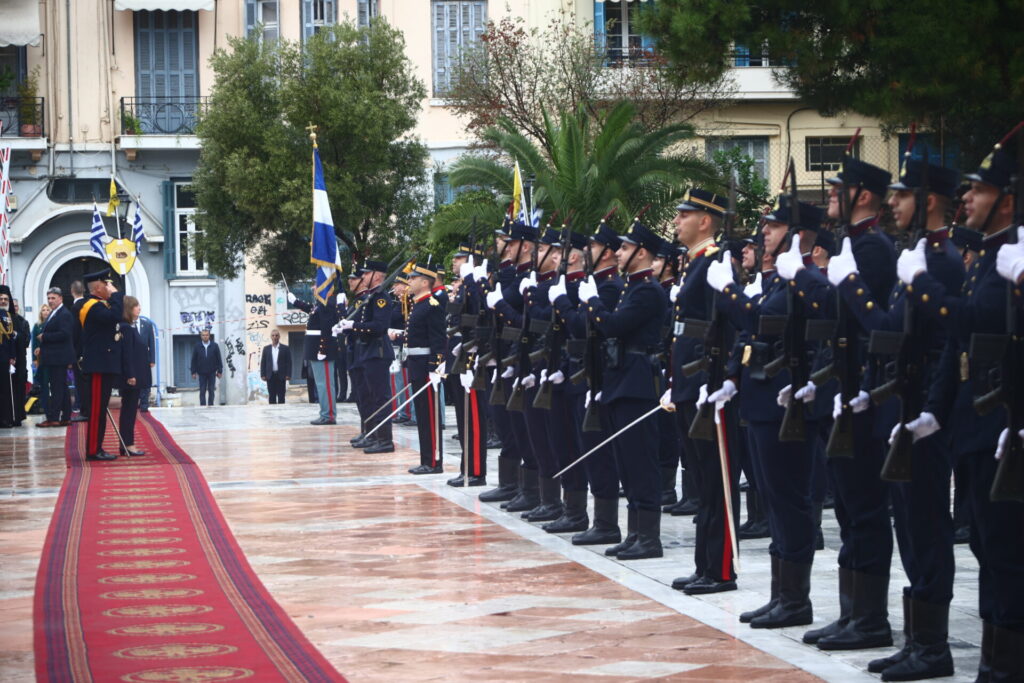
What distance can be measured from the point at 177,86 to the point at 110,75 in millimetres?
1321

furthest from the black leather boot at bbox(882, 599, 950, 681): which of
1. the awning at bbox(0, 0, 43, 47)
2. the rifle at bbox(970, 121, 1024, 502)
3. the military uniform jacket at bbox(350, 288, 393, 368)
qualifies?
the awning at bbox(0, 0, 43, 47)

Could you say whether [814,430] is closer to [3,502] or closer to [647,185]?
[3,502]

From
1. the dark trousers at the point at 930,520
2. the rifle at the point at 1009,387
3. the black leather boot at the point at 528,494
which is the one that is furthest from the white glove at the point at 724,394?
the black leather boot at the point at 528,494

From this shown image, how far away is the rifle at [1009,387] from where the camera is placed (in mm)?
5137

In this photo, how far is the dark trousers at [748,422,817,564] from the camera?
679 centimetres

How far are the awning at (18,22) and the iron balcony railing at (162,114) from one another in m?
2.25

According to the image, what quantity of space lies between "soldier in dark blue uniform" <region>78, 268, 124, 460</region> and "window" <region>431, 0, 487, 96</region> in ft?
50.2

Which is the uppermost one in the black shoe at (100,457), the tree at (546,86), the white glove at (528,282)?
the tree at (546,86)

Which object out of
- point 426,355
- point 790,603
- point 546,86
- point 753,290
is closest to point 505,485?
point 426,355

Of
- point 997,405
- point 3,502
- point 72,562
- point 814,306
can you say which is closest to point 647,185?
point 3,502

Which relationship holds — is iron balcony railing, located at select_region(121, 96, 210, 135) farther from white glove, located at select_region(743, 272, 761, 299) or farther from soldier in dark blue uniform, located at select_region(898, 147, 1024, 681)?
soldier in dark blue uniform, located at select_region(898, 147, 1024, 681)

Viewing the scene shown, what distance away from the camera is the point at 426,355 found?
44.9 ft

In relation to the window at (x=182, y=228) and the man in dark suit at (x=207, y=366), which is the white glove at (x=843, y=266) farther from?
the window at (x=182, y=228)

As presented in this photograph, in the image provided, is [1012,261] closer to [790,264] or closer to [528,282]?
[790,264]
